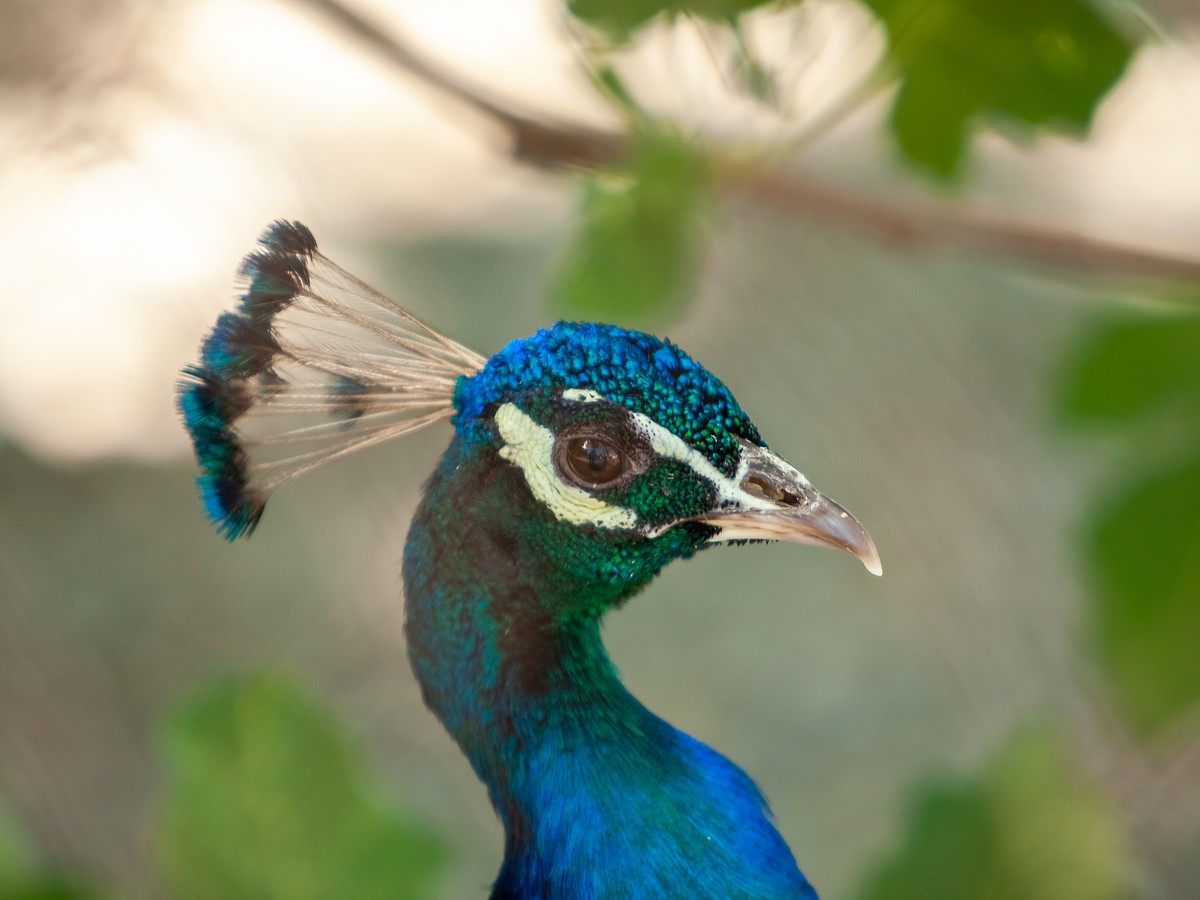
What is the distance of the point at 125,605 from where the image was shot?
2342mm

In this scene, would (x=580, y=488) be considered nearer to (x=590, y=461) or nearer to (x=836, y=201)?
(x=590, y=461)

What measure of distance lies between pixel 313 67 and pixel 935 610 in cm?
156

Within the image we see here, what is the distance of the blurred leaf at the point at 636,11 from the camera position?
2.98 feet

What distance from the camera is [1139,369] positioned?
1.04 m

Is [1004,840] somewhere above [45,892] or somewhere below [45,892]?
above

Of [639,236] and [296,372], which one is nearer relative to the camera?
[296,372]

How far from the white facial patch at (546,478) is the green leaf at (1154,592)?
0.46 metres

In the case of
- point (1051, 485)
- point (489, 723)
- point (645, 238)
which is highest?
point (1051, 485)

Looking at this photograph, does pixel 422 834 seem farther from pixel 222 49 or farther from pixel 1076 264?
pixel 222 49

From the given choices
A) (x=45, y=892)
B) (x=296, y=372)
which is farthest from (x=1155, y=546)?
(x=45, y=892)

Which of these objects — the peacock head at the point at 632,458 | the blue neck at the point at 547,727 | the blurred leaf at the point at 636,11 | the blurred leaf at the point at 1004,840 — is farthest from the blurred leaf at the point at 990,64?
the blurred leaf at the point at 1004,840

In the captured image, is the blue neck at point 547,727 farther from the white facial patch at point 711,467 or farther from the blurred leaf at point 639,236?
the blurred leaf at point 639,236

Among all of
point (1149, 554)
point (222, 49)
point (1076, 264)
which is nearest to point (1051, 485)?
point (1076, 264)

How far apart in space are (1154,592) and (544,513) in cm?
53
